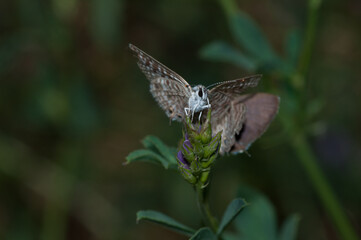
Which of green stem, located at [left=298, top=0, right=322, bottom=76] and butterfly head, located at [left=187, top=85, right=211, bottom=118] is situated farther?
green stem, located at [left=298, top=0, right=322, bottom=76]

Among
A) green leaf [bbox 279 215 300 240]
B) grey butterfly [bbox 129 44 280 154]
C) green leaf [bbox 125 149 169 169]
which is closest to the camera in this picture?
green leaf [bbox 125 149 169 169]

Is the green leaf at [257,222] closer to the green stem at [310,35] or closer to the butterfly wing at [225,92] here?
the butterfly wing at [225,92]

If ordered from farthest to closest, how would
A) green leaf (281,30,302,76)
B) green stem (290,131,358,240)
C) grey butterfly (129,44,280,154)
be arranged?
green leaf (281,30,302,76), green stem (290,131,358,240), grey butterfly (129,44,280,154)

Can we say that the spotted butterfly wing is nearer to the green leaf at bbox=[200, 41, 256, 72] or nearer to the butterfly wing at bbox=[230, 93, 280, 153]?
the butterfly wing at bbox=[230, 93, 280, 153]

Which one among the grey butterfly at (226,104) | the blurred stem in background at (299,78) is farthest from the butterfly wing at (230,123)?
the blurred stem in background at (299,78)

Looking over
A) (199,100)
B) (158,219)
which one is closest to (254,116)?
(199,100)

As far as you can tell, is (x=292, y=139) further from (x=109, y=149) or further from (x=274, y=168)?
(x=109, y=149)

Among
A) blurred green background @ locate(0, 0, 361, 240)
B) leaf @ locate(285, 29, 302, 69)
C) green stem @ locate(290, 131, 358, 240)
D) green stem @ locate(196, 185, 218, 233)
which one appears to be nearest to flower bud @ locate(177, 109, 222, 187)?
green stem @ locate(196, 185, 218, 233)
